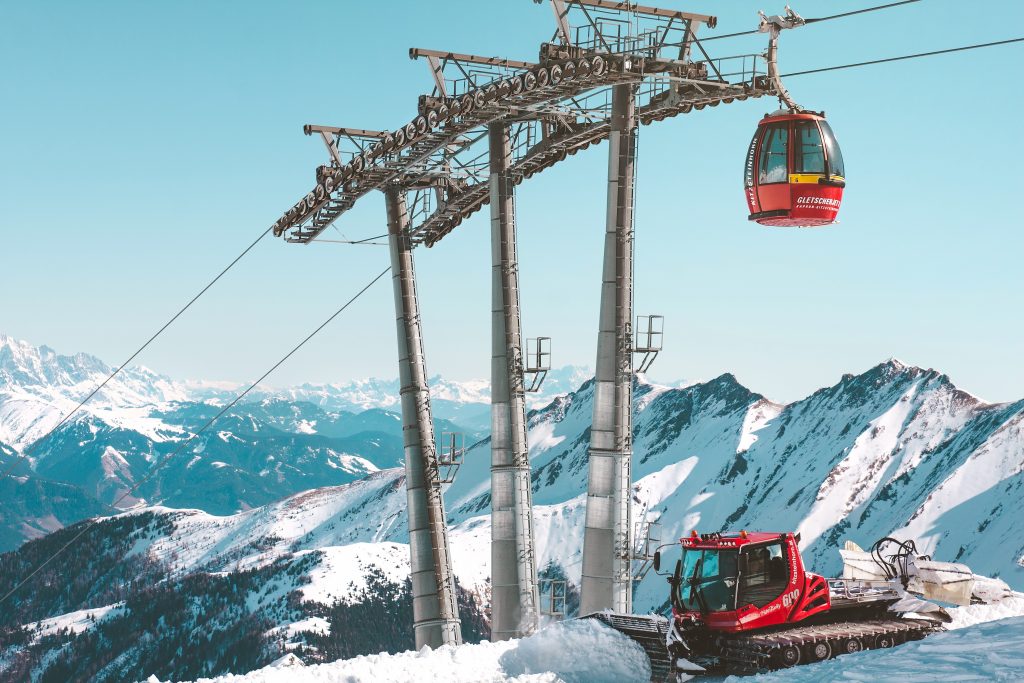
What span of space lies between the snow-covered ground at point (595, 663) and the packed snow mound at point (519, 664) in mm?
18

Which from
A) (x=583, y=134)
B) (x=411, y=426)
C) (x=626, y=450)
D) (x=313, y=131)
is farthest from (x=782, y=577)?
(x=313, y=131)

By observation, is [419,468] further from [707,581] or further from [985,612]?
Answer: [985,612]

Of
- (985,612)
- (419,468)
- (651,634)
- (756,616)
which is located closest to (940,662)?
(756,616)

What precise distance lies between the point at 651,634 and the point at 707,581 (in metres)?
1.56

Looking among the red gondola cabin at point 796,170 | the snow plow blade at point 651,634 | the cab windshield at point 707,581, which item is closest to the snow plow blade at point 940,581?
the cab windshield at point 707,581

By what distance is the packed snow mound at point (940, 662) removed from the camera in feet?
62.4

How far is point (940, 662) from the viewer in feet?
65.7

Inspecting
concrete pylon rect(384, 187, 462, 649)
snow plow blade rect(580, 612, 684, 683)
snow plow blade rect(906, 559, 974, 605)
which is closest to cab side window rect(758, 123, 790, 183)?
snow plow blade rect(906, 559, 974, 605)

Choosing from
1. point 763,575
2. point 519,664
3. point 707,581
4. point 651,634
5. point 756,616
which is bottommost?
point 519,664

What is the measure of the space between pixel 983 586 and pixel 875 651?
824 centimetres

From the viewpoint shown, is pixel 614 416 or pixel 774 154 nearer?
pixel 774 154

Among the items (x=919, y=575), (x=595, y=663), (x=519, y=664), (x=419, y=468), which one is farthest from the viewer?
(x=419, y=468)

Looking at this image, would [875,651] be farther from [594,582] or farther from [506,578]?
[506,578]

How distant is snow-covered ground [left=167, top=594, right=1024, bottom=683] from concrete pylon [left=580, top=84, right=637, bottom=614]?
18.0 feet
